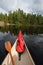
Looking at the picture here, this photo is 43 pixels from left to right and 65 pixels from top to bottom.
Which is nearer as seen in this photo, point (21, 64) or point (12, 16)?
point (21, 64)

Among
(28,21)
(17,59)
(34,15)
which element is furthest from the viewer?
(34,15)

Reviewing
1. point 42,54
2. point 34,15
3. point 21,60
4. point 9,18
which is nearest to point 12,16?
point 9,18

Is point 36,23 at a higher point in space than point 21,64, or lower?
lower

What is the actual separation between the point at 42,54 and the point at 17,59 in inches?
576

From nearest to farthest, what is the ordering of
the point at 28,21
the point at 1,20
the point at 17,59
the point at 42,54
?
1. the point at 17,59
2. the point at 42,54
3. the point at 1,20
4. the point at 28,21

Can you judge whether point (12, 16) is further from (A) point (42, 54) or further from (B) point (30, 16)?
(A) point (42, 54)

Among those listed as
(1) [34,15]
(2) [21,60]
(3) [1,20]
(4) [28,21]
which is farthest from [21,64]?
(1) [34,15]

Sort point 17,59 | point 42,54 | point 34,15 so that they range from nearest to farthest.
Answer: point 17,59, point 42,54, point 34,15

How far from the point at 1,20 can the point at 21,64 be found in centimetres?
13856

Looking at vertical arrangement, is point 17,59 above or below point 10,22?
above

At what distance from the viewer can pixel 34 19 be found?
566ft

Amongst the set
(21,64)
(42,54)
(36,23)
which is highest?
(21,64)

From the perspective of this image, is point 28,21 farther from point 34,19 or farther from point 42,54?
point 42,54

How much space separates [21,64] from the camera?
18.4 m
